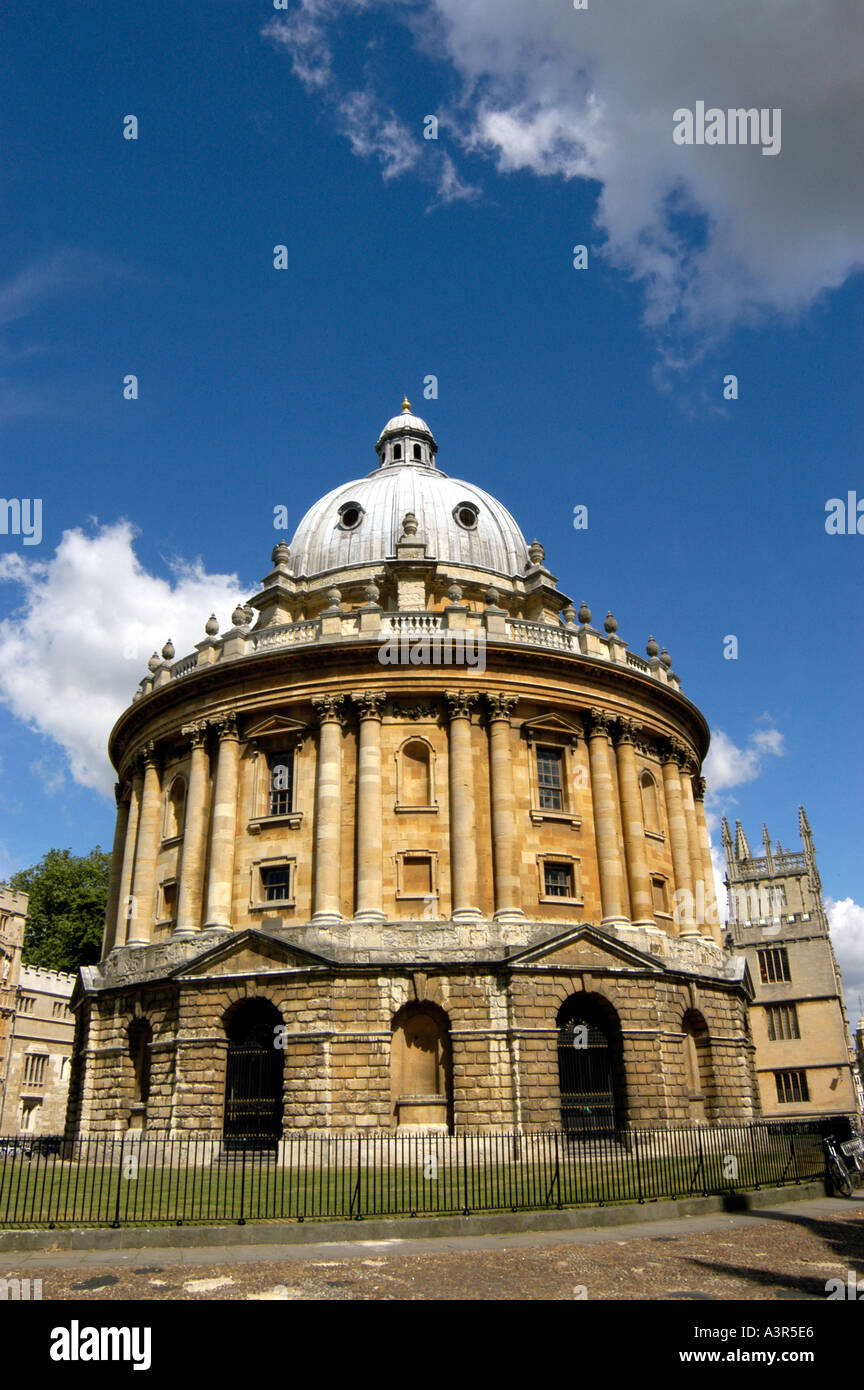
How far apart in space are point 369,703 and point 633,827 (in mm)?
10059

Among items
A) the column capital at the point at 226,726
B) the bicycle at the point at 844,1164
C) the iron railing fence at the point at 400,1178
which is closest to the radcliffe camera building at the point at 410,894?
the column capital at the point at 226,726

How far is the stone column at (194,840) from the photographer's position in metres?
32.5

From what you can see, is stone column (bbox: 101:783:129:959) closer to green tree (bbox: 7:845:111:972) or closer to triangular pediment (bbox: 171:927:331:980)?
triangular pediment (bbox: 171:927:331:980)

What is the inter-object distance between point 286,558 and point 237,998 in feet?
68.9

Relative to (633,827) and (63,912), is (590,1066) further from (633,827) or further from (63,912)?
(63,912)

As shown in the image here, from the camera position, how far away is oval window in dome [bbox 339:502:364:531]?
150ft

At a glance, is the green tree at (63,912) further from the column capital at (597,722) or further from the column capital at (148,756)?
the column capital at (597,722)

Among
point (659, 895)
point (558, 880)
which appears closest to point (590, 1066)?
point (558, 880)

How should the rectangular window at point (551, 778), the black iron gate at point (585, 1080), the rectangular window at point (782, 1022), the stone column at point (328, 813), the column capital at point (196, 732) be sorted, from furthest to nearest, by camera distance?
the rectangular window at point (782, 1022) → the column capital at point (196, 732) → the rectangular window at point (551, 778) → the stone column at point (328, 813) → the black iron gate at point (585, 1080)

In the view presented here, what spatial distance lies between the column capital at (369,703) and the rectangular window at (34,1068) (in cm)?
3963
